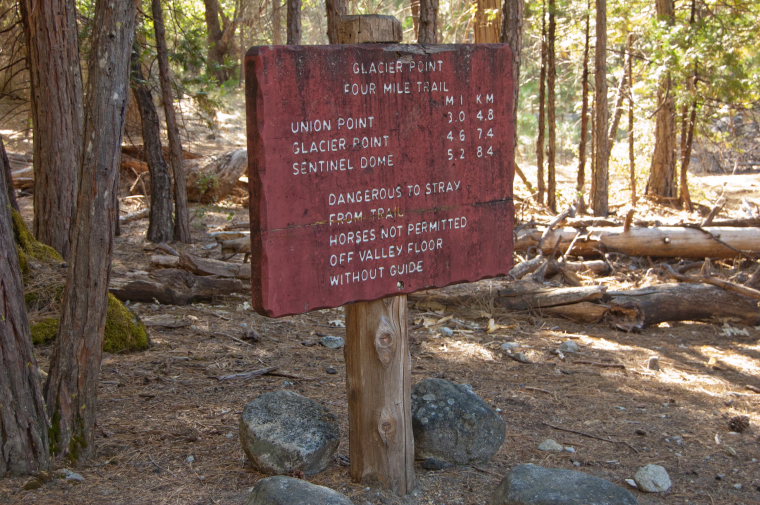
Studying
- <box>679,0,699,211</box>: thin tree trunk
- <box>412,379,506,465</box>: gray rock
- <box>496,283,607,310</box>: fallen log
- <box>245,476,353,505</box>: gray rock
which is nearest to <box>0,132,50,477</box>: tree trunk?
<box>245,476,353,505</box>: gray rock

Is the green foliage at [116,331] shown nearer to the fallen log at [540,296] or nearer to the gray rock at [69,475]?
the gray rock at [69,475]

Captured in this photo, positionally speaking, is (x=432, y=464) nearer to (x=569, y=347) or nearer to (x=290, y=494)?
(x=290, y=494)

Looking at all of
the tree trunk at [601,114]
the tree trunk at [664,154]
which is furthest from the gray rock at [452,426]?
the tree trunk at [664,154]

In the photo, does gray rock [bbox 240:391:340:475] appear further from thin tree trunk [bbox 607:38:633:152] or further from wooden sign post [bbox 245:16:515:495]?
thin tree trunk [bbox 607:38:633:152]

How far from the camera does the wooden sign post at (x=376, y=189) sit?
3.65 metres

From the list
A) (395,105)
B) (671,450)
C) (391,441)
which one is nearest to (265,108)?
(395,105)

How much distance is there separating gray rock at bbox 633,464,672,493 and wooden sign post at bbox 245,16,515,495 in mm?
1669

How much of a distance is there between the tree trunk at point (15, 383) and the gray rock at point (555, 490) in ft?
9.06

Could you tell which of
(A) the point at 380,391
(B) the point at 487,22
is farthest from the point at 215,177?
(A) the point at 380,391

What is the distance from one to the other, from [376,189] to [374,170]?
103 millimetres

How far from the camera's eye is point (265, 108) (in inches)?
140

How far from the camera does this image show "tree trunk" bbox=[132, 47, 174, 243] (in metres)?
11.7

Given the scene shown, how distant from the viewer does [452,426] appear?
16.7ft

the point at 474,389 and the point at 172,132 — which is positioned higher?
the point at 172,132
